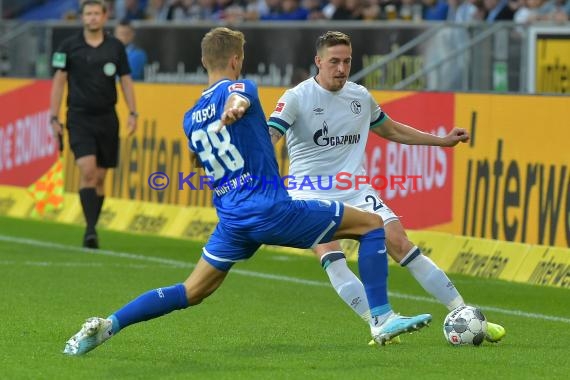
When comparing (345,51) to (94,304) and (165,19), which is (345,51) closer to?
(94,304)

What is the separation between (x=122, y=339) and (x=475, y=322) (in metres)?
2.08

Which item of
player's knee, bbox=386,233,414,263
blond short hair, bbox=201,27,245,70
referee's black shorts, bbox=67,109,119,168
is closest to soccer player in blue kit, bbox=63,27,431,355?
blond short hair, bbox=201,27,245,70

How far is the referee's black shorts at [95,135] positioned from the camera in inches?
599

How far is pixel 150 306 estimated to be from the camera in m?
8.49

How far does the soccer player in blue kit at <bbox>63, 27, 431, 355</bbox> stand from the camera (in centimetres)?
837

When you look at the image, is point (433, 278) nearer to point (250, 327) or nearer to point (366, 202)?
point (366, 202)

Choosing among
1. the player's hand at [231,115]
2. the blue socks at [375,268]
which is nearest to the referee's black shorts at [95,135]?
the blue socks at [375,268]

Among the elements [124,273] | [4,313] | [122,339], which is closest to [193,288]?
[122,339]

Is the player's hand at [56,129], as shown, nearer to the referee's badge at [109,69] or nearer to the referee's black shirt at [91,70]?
the referee's black shirt at [91,70]

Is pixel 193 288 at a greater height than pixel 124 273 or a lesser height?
greater

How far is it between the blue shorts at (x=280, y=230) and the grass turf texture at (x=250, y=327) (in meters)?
0.59

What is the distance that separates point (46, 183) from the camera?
19578 millimetres

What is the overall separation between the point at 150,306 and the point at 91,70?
7195 millimetres

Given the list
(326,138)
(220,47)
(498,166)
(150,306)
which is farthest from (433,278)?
(498,166)
